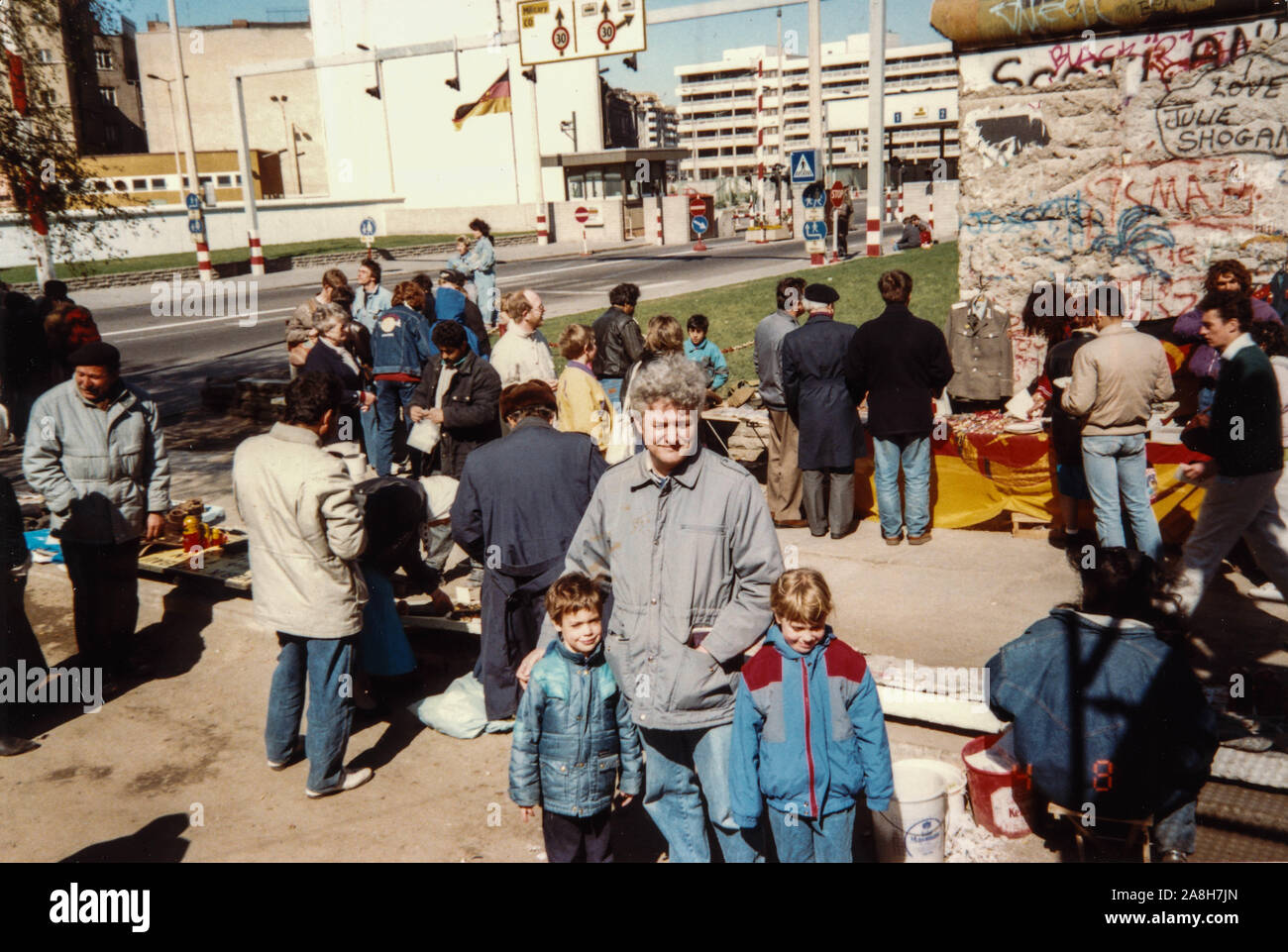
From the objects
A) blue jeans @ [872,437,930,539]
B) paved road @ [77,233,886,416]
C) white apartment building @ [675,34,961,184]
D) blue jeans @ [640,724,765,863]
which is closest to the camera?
blue jeans @ [640,724,765,863]

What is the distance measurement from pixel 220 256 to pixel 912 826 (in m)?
40.0

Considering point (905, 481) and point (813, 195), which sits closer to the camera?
point (905, 481)

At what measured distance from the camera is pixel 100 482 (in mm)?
5961

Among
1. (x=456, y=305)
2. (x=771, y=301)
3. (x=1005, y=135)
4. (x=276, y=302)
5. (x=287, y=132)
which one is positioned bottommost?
(x=771, y=301)

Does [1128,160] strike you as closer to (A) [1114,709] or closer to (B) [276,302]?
(A) [1114,709]

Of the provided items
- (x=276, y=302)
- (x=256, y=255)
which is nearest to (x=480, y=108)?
(x=256, y=255)

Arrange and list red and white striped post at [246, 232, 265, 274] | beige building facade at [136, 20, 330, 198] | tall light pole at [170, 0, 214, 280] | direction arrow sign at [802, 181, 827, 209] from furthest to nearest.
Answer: beige building facade at [136, 20, 330, 198] → red and white striped post at [246, 232, 265, 274] → tall light pole at [170, 0, 214, 280] → direction arrow sign at [802, 181, 827, 209]

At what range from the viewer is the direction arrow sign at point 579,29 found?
18109mm

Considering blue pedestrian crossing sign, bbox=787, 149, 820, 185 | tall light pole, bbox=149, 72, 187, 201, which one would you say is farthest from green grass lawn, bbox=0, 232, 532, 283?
blue pedestrian crossing sign, bbox=787, 149, 820, 185

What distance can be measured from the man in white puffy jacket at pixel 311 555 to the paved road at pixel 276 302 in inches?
399

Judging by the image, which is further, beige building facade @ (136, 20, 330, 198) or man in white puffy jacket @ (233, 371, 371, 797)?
beige building facade @ (136, 20, 330, 198)

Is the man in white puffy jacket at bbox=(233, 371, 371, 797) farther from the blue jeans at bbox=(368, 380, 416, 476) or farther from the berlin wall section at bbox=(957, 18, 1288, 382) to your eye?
the berlin wall section at bbox=(957, 18, 1288, 382)

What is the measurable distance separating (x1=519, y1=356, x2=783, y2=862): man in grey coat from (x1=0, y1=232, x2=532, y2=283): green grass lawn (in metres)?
27.6

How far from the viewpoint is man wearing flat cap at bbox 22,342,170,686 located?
5820mm
